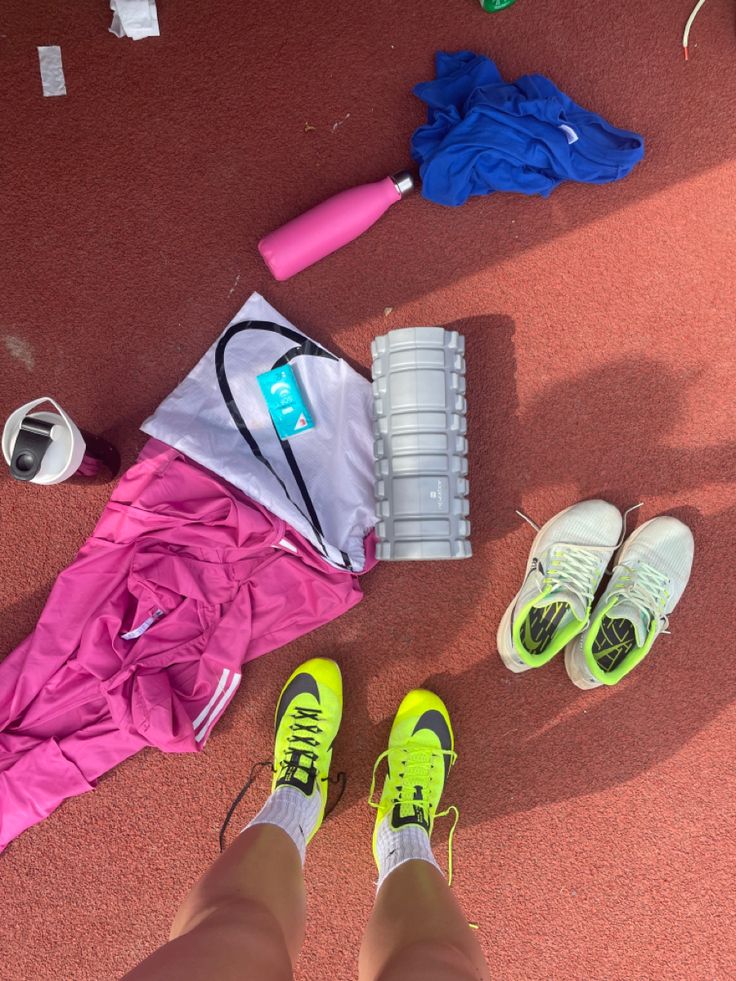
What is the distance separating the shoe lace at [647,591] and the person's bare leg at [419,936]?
0.56 m

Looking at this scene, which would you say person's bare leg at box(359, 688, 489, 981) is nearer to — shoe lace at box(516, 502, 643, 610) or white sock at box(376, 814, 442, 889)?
white sock at box(376, 814, 442, 889)

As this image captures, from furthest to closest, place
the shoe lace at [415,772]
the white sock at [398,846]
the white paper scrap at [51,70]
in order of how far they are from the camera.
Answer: the white paper scrap at [51,70]
the shoe lace at [415,772]
the white sock at [398,846]

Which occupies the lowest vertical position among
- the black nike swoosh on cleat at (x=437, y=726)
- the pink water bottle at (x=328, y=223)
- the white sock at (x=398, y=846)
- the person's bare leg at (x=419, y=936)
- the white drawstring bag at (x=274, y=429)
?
the white sock at (x=398, y=846)

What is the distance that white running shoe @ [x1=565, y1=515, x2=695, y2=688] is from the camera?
3.67 ft

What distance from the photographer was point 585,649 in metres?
1.10

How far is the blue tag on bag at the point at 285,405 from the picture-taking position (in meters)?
1.17

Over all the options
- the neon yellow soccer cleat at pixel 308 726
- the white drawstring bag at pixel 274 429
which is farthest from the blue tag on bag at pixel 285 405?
the neon yellow soccer cleat at pixel 308 726

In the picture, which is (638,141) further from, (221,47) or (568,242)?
(221,47)

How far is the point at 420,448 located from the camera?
42.6 inches

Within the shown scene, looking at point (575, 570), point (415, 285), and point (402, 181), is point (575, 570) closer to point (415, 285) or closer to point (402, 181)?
point (415, 285)

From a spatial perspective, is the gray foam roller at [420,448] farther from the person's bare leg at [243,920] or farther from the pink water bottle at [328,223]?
the person's bare leg at [243,920]

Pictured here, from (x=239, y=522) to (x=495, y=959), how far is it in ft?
3.05

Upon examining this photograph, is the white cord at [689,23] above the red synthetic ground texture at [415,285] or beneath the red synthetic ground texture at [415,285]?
above

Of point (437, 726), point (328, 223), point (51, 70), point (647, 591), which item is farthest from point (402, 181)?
point (437, 726)
